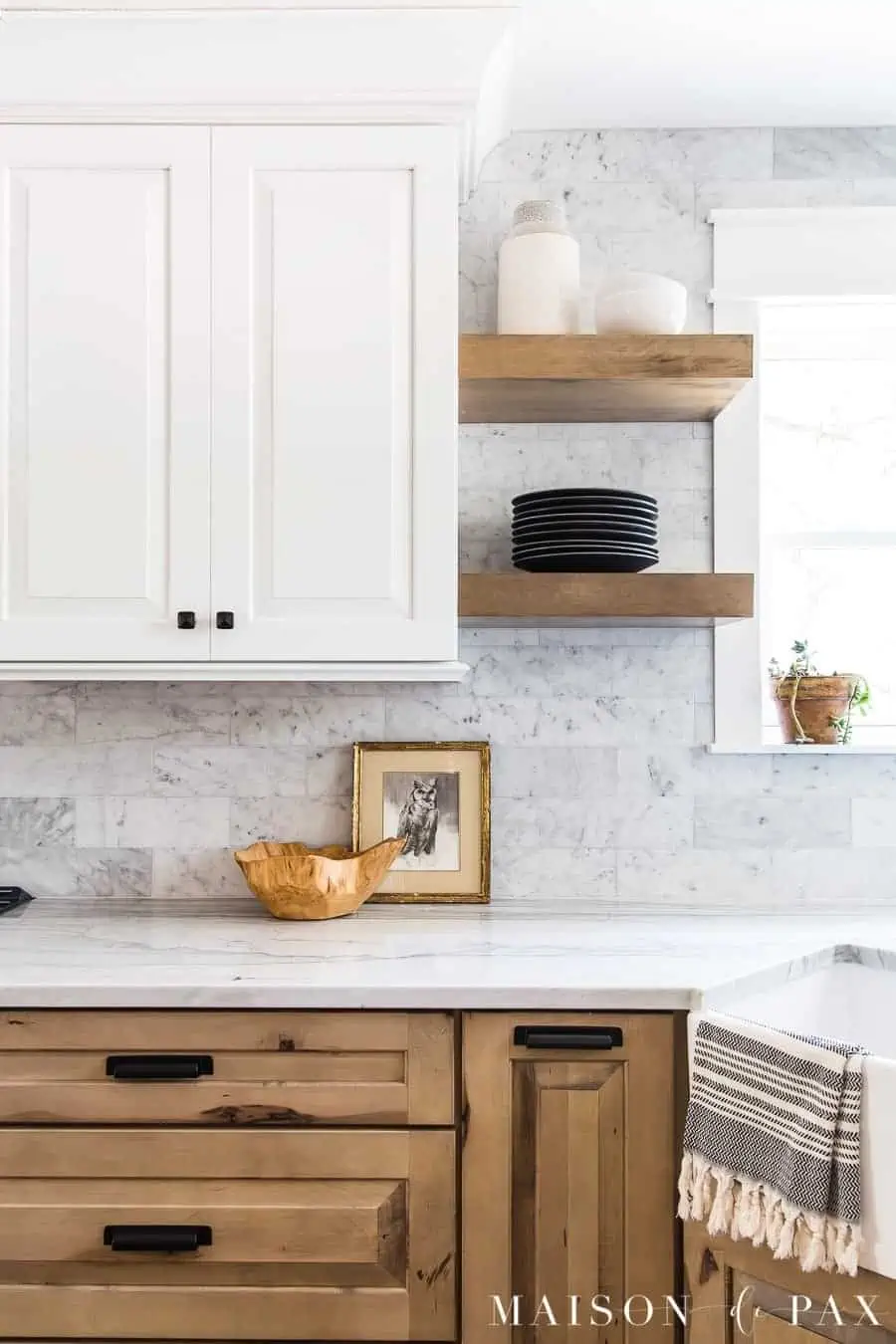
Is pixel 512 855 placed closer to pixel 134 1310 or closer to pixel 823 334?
pixel 134 1310

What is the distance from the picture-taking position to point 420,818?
86.9 inches

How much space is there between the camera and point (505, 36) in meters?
1.83

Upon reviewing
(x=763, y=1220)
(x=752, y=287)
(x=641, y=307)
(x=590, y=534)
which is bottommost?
(x=763, y=1220)

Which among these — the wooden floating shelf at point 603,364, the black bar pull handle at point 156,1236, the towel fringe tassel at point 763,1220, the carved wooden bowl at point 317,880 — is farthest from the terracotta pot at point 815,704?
the black bar pull handle at point 156,1236

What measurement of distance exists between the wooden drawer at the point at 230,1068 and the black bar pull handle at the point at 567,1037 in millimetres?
106

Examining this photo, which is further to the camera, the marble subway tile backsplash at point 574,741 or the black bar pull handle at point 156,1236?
the marble subway tile backsplash at point 574,741

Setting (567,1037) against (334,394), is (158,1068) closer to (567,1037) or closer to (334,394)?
(567,1037)

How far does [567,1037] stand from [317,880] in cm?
59

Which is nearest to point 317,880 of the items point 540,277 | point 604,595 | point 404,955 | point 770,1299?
point 404,955

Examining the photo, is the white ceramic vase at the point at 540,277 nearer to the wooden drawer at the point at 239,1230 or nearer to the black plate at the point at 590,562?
the black plate at the point at 590,562

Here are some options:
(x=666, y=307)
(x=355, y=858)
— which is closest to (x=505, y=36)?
(x=666, y=307)

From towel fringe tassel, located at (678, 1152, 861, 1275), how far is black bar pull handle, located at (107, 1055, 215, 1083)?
687mm

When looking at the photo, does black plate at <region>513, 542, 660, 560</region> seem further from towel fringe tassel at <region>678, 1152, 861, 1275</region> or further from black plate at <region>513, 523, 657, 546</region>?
towel fringe tassel at <region>678, 1152, 861, 1275</region>

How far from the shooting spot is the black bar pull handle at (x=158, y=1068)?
1563mm
